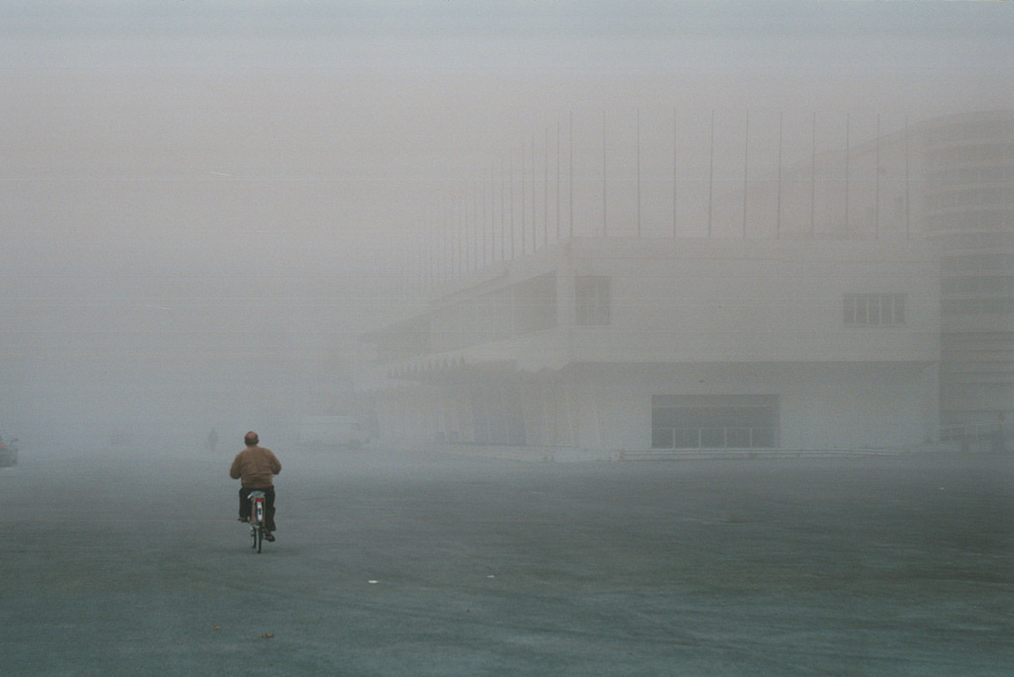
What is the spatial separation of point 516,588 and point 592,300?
147 feet

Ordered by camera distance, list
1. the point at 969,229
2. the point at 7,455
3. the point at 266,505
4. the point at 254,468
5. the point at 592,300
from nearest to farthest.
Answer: the point at 266,505 → the point at 254,468 → the point at 7,455 → the point at 592,300 → the point at 969,229

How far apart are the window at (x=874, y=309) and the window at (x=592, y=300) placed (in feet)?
35.2

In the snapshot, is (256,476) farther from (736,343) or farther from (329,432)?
(329,432)

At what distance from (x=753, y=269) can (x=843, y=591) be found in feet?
150

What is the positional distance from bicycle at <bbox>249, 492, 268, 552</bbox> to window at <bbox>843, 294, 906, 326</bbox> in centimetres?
4517

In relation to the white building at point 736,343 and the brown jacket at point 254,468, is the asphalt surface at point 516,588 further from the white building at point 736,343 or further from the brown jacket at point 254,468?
the white building at point 736,343

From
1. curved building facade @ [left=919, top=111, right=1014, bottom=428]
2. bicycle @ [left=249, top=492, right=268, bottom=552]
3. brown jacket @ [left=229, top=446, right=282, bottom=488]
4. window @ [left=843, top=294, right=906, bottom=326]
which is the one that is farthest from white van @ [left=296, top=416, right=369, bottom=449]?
bicycle @ [left=249, top=492, right=268, bottom=552]

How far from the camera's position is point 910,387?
2327 inches

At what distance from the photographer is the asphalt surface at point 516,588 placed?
26.6 feet

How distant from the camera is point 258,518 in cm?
1482

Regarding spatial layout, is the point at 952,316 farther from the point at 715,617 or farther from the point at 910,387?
the point at 715,617

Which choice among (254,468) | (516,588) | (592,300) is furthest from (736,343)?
(516,588)

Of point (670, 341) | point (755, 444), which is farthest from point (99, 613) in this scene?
point (755, 444)

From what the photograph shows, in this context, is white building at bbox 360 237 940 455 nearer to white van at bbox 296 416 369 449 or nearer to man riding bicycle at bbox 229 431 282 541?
white van at bbox 296 416 369 449
